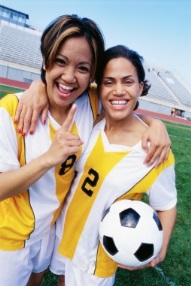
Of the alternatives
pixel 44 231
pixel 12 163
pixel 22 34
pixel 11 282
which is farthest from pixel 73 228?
pixel 22 34

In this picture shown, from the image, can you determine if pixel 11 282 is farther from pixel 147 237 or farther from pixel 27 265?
pixel 147 237

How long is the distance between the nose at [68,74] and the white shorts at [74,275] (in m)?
1.13

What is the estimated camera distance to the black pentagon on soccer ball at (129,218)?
164cm

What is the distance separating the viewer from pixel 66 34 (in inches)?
62.0

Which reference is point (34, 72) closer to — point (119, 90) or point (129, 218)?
point (119, 90)

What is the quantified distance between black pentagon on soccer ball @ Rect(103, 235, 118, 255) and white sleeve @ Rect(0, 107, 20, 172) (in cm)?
66

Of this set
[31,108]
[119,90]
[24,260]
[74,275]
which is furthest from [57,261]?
[119,90]

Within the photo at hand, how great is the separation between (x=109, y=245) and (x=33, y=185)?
1.83 ft

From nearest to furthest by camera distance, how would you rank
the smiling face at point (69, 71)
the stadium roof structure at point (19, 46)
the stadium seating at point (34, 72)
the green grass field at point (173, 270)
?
the smiling face at point (69, 71)
the green grass field at point (173, 270)
the stadium seating at point (34, 72)
the stadium roof structure at point (19, 46)

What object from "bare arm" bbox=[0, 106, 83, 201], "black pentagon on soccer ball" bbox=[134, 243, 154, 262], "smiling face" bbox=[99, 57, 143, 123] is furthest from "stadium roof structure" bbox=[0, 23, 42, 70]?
"black pentagon on soccer ball" bbox=[134, 243, 154, 262]

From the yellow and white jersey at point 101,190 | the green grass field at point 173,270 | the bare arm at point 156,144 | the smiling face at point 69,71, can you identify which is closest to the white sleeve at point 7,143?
the smiling face at point 69,71

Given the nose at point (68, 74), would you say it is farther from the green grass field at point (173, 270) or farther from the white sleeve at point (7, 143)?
the green grass field at point (173, 270)

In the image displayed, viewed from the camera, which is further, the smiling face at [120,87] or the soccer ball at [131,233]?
the smiling face at [120,87]

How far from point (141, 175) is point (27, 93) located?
0.84 metres
